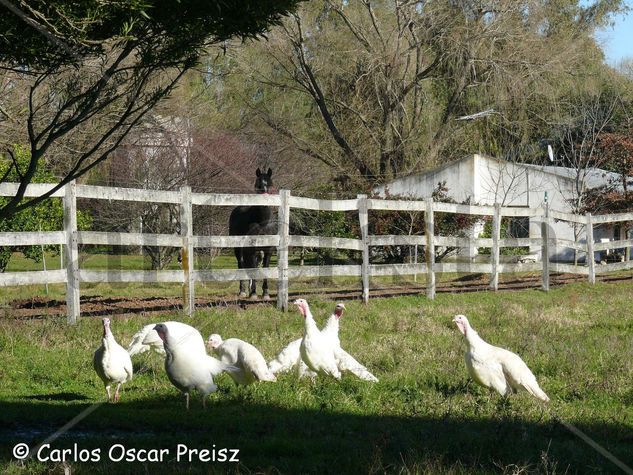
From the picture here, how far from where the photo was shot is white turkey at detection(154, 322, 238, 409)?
7055 millimetres

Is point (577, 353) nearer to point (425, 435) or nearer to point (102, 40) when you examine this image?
point (425, 435)

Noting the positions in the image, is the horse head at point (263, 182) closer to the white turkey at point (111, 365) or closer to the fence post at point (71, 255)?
the fence post at point (71, 255)

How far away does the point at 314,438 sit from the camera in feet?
19.9

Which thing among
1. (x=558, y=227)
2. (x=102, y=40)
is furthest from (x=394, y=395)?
(x=558, y=227)

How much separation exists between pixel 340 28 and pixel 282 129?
442cm

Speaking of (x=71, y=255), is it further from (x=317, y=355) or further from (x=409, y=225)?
(x=409, y=225)

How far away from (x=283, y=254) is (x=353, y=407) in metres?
7.39

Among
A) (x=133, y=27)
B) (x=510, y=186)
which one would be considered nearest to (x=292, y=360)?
(x=133, y=27)

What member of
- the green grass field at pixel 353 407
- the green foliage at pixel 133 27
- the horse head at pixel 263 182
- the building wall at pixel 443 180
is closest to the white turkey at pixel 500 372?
the green grass field at pixel 353 407

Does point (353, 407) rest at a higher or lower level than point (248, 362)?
lower

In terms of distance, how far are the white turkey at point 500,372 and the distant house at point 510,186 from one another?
2004cm

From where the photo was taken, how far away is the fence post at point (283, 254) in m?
14.2

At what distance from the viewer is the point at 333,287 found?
19.4 metres

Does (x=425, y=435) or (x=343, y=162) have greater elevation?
(x=343, y=162)
